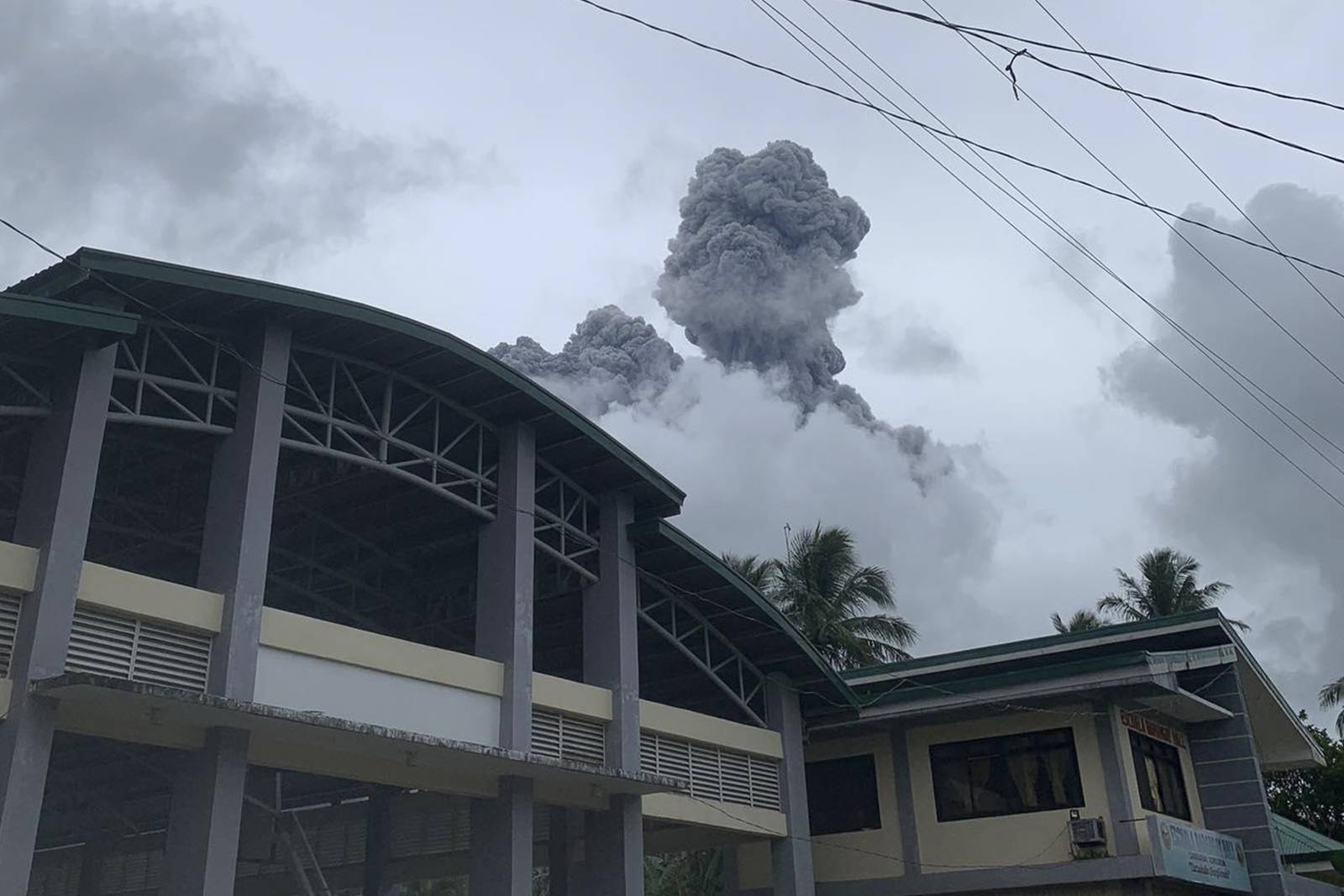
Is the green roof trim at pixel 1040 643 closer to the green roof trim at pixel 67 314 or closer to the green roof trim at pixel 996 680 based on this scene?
the green roof trim at pixel 996 680

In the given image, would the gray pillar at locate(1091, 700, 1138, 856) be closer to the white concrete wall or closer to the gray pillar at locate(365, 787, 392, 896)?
the white concrete wall

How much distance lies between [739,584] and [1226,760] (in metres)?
11.7

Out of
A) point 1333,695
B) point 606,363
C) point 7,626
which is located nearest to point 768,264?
point 606,363

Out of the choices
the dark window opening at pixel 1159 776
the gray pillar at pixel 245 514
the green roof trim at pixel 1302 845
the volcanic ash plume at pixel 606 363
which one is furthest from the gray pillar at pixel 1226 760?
the volcanic ash plume at pixel 606 363

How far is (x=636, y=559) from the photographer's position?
22.8 meters

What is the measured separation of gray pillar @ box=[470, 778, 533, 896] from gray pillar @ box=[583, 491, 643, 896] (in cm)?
200

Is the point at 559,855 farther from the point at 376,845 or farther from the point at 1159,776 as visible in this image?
the point at 1159,776

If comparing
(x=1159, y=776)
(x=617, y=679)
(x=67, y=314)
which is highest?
(x=67, y=314)

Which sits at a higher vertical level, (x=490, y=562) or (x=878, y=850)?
(x=490, y=562)

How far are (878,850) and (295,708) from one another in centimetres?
1438

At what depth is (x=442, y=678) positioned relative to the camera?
18547mm

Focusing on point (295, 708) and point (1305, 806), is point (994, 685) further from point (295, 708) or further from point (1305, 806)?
point (1305, 806)

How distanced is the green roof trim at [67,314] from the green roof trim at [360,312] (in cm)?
62

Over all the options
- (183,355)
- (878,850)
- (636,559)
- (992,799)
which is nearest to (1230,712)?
(992,799)
